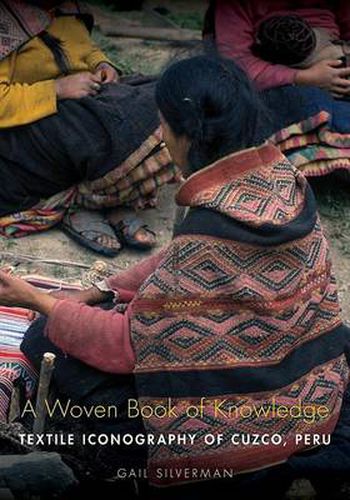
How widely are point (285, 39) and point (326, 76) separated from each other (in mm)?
265

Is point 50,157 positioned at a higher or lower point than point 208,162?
lower

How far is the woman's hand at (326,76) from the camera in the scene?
14.7 feet

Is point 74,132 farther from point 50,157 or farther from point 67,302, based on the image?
point 67,302

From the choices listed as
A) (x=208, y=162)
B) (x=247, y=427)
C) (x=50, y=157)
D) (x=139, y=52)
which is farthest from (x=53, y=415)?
(x=139, y=52)

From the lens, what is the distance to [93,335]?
276 centimetres

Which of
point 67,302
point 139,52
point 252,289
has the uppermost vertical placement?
point 252,289

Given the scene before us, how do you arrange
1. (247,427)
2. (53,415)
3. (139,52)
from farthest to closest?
(139,52)
(53,415)
(247,427)

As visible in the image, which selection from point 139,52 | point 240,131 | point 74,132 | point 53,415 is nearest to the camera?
point 240,131

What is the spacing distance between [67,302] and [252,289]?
1.73 feet

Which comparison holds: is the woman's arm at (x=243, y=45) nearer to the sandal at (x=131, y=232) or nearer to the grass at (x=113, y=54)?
the sandal at (x=131, y=232)

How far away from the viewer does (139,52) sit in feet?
19.2

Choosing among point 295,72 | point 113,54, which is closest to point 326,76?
point 295,72

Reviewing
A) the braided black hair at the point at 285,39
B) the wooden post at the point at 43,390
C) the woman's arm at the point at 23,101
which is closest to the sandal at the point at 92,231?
the woman's arm at the point at 23,101

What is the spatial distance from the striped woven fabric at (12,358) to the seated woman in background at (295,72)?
1.58 m
